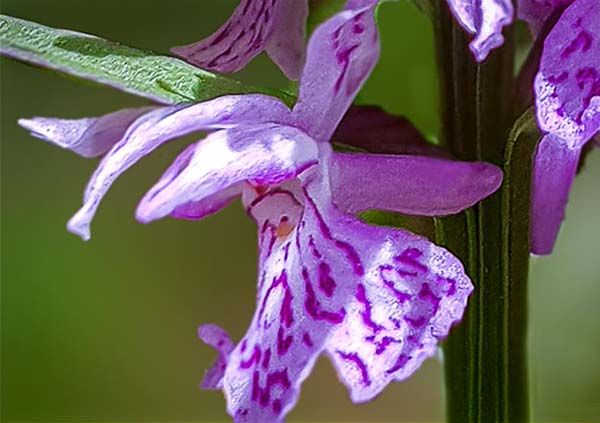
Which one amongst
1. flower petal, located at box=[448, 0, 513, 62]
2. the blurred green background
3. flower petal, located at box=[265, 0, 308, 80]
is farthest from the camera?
the blurred green background

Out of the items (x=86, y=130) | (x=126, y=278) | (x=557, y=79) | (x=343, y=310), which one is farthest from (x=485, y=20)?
(x=126, y=278)

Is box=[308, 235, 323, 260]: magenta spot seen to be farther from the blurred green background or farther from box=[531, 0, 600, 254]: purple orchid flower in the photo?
the blurred green background

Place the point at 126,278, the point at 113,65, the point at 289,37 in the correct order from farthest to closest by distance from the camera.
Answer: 1. the point at 126,278
2. the point at 289,37
3. the point at 113,65

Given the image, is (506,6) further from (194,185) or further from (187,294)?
(187,294)

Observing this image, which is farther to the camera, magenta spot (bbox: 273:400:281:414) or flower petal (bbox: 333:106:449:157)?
flower petal (bbox: 333:106:449:157)

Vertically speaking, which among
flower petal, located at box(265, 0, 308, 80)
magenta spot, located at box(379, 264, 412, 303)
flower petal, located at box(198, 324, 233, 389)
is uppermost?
flower petal, located at box(265, 0, 308, 80)

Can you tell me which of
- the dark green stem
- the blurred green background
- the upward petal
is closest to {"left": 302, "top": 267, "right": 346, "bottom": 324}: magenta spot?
the upward petal

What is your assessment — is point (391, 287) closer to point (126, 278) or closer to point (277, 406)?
point (277, 406)

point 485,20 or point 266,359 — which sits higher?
point 485,20
